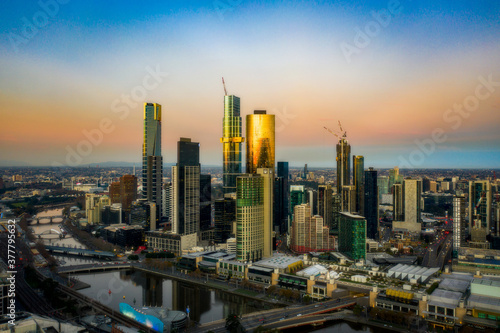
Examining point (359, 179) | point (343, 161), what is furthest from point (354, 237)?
point (343, 161)

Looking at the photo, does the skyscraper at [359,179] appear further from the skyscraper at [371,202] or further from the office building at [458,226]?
the office building at [458,226]

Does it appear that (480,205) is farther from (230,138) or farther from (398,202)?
(230,138)

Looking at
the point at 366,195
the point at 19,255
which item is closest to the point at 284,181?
the point at 366,195

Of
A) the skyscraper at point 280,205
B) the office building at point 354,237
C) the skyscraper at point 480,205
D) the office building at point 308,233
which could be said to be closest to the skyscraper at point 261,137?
the skyscraper at point 280,205

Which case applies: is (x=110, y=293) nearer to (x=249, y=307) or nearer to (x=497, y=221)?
(x=249, y=307)

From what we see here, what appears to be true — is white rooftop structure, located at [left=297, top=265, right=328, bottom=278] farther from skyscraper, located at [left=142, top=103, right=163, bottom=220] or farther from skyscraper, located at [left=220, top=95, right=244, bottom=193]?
skyscraper, located at [left=142, top=103, right=163, bottom=220]

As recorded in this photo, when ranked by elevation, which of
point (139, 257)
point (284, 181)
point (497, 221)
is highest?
point (284, 181)
